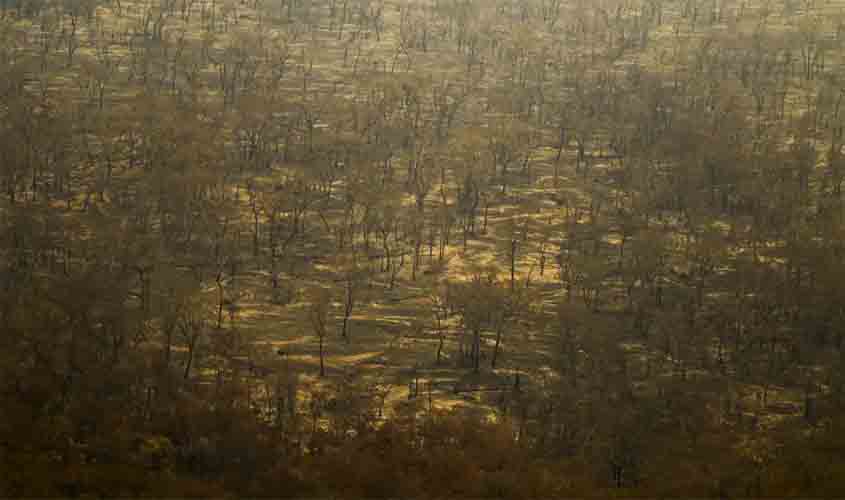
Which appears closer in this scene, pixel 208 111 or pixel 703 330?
pixel 703 330

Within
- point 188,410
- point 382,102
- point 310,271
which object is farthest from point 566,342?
point 382,102

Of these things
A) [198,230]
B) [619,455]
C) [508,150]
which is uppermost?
[508,150]

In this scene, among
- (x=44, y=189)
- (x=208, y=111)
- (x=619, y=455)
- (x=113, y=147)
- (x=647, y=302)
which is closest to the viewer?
(x=619, y=455)

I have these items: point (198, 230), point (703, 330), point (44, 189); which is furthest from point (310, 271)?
point (703, 330)

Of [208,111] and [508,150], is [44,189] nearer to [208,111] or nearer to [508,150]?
[208,111]

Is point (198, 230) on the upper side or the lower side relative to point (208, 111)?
lower

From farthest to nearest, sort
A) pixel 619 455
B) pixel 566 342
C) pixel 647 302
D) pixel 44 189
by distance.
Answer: pixel 44 189 < pixel 647 302 < pixel 566 342 < pixel 619 455
